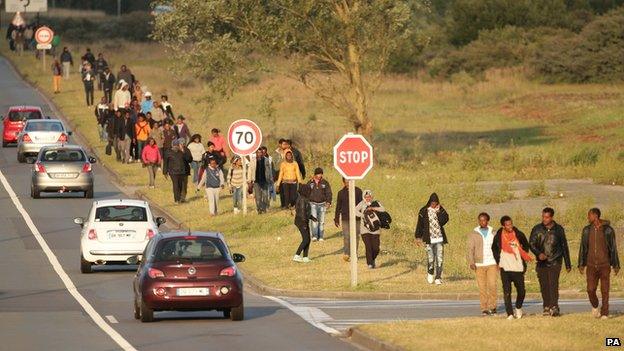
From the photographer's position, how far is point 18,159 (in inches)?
2292

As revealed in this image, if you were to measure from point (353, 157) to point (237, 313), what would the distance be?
18.3 feet

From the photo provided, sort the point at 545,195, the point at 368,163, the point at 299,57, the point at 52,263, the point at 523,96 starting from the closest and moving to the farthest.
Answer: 1. the point at 368,163
2. the point at 52,263
3. the point at 545,195
4. the point at 299,57
5. the point at 523,96

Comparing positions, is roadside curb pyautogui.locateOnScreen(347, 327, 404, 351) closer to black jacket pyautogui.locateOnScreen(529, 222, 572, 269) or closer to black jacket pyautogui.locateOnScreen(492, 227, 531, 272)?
black jacket pyautogui.locateOnScreen(492, 227, 531, 272)

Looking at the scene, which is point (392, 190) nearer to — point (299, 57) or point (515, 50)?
point (299, 57)

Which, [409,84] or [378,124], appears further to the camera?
[409,84]

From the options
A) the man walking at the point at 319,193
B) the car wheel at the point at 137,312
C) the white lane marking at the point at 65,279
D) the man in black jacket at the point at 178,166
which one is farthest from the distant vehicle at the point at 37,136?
the car wheel at the point at 137,312

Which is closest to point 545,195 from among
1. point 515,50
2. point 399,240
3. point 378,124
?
point 399,240

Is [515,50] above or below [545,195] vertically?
above

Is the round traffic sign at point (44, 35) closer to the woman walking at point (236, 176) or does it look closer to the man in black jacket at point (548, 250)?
the woman walking at point (236, 176)

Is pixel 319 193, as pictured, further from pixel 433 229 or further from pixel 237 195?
pixel 237 195

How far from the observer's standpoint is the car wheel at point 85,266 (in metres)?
33.7

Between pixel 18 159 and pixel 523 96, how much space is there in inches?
1508

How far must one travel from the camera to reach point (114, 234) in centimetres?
3356

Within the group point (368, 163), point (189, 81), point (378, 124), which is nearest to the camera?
point (368, 163)
